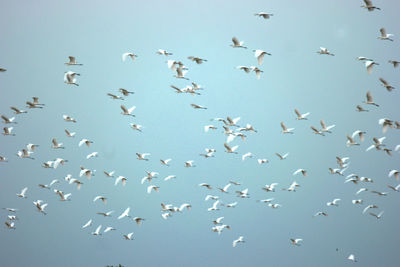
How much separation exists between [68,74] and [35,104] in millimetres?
1818

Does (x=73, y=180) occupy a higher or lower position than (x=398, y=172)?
lower

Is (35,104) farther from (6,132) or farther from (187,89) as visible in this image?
(187,89)

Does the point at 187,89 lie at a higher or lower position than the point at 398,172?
higher

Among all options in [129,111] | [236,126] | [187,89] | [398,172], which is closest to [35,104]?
[129,111]

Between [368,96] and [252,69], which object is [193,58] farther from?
[368,96]

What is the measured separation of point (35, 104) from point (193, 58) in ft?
19.4

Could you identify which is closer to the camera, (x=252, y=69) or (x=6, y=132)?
(x=252, y=69)

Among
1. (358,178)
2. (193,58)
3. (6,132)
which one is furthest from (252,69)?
(6,132)

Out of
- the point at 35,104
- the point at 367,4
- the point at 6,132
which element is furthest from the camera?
the point at 6,132

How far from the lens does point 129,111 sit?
19.9 m

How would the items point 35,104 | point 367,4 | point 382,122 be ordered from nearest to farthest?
point 367,4 < point 382,122 < point 35,104

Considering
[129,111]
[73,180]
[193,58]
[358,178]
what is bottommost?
[73,180]

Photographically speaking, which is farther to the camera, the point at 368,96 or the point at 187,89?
the point at 187,89

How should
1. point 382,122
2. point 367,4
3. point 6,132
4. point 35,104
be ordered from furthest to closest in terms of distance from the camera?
1. point 6,132
2. point 35,104
3. point 382,122
4. point 367,4
